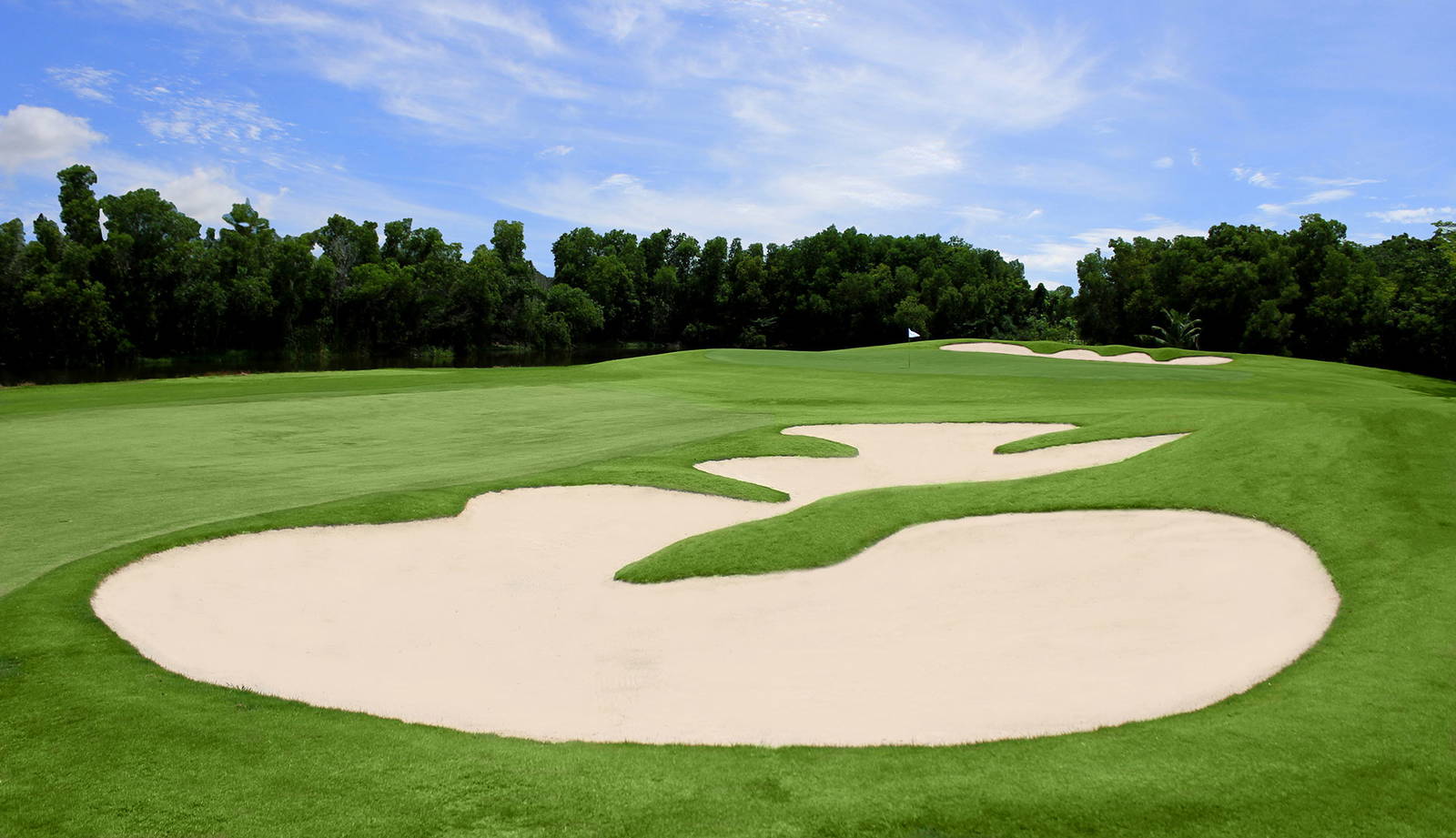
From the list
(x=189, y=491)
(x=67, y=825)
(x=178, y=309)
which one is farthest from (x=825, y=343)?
(x=67, y=825)

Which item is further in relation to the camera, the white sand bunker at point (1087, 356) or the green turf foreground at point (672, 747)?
the white sand bunker at point (1087, 356)

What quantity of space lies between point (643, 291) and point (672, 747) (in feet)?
331

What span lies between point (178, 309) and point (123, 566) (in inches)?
2492

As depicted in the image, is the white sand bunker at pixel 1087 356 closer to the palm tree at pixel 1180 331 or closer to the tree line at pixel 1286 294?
the tree line at pixel 1286 294

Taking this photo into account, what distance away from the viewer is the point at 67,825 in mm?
4477

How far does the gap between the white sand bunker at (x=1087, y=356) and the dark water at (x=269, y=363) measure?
111 feet

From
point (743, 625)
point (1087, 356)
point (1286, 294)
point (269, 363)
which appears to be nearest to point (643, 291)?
point (269, 363)

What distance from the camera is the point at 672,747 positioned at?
5824mm

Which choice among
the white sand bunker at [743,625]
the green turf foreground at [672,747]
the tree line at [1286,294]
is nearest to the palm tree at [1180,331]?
the tree line at [1286,294]

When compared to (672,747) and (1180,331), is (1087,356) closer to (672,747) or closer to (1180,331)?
(1180,331)

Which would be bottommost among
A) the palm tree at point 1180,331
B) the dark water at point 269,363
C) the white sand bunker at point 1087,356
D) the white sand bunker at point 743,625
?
the white sand bunker at point 743,625

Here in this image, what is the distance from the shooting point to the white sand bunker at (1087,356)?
38.0 metres

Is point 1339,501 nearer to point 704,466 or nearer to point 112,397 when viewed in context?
point 704,466

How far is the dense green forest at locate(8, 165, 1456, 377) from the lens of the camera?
5612 cm
